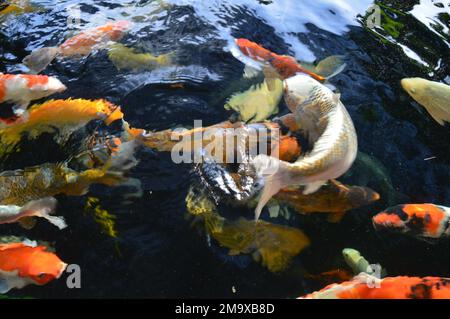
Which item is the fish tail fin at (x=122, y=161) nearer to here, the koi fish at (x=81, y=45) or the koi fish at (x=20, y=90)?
the koi fish at (x=20, y=90)

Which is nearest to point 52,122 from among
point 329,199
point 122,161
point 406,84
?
point 122,161

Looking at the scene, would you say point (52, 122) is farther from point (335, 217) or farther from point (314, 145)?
point (335, 217)

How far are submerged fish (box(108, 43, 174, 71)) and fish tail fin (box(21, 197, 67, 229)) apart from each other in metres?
1.17

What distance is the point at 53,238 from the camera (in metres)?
2.25

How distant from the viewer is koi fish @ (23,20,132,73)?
3.13 metres

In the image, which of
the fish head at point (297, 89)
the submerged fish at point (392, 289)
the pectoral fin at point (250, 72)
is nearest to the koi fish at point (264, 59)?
the pectoral fin at point (250, 72)

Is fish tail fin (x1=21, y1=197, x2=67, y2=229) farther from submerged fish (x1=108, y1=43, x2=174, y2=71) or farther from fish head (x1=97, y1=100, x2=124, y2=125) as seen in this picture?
submerged fish (x1=108, y1=43, x2=174, y2=71)

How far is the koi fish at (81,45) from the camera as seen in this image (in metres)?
3.13

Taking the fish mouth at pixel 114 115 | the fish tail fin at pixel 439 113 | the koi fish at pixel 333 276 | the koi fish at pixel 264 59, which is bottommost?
the koi fish at pixel 333 276

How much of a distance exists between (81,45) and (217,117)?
1.22 meters

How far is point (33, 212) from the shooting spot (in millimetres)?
2266

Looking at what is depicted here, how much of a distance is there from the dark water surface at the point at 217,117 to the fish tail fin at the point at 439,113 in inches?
2.1

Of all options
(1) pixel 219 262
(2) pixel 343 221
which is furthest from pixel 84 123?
(2) pixel 343 221

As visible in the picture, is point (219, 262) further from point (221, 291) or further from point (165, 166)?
point (165, 166)
